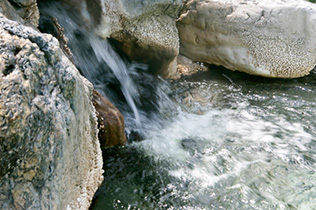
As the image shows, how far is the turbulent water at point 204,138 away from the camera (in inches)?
96.5

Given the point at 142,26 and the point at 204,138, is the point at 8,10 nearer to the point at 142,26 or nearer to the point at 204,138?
the point at 142,26

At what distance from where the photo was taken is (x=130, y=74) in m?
4.11

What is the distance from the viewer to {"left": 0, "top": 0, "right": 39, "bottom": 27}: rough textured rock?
224 centimetres

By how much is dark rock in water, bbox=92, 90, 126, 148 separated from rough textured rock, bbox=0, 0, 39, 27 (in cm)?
77

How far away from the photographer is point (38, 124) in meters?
1.54

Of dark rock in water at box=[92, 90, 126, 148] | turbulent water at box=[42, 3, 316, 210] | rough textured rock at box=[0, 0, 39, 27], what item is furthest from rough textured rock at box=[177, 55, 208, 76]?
rough textured rock at box=[0, 0, 39, 27]

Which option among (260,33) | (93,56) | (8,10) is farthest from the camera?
(260,33)

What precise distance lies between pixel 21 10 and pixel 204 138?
2007 mm

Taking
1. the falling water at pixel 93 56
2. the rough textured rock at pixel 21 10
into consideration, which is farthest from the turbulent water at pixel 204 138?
the rough textured rock at pixel 21 10

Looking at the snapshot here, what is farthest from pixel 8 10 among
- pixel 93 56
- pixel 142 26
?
pixel 142 26

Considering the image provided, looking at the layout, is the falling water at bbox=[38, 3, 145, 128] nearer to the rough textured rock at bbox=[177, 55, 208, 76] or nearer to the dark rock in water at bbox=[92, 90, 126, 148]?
the dark rock in water at bbox=[92, 90, 126, 148]

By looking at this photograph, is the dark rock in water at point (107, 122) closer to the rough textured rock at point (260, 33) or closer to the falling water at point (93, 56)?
the falling water at point (93, 56)

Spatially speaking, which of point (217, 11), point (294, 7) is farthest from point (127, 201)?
point (294, 7)

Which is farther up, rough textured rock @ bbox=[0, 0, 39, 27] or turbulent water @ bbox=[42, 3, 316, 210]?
rough textured rock @ bbox=[0, 0, 39, 27]
